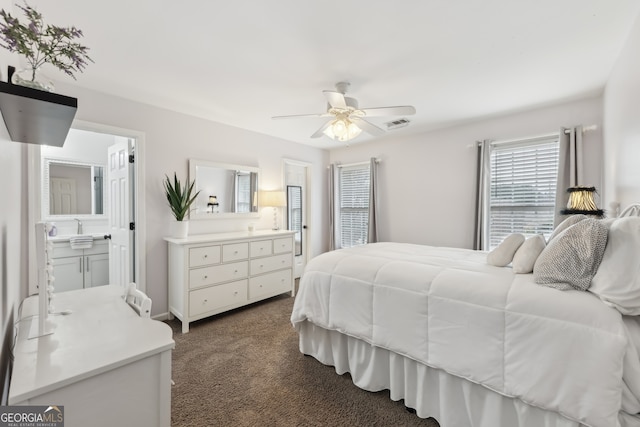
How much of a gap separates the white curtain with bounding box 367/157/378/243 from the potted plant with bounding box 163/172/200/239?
271cm

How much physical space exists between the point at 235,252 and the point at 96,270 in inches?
76.7

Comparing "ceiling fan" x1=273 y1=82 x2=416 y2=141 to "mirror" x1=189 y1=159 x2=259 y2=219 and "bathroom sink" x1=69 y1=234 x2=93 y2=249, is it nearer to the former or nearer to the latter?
"mirror" x1=189 y1=159 x2=259 y2=219

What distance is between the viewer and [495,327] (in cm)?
137

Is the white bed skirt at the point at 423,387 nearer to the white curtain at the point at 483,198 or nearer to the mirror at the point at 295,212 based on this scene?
the white curtain at the point at 483,198

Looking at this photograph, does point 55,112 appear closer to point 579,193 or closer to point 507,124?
point 579,193

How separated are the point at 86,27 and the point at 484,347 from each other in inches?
120

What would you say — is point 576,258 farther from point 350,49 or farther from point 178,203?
point 178,203

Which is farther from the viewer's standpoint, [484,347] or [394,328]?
[394,328]

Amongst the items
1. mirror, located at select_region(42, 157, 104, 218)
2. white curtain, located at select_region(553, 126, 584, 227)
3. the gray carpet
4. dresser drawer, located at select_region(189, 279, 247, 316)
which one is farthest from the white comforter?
mirror, located at select_region(42, 157, 104, 218)

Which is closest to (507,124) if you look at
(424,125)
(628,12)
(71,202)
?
(424,125)

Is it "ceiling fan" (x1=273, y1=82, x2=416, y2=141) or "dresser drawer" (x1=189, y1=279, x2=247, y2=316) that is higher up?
"ceiling fan" (x1=273, y1=82, x2=416, y2=141)

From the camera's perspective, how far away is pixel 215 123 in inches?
139

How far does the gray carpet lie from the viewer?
1640 mm

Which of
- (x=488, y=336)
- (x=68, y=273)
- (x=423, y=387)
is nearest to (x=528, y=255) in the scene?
(x=488, y=336)
